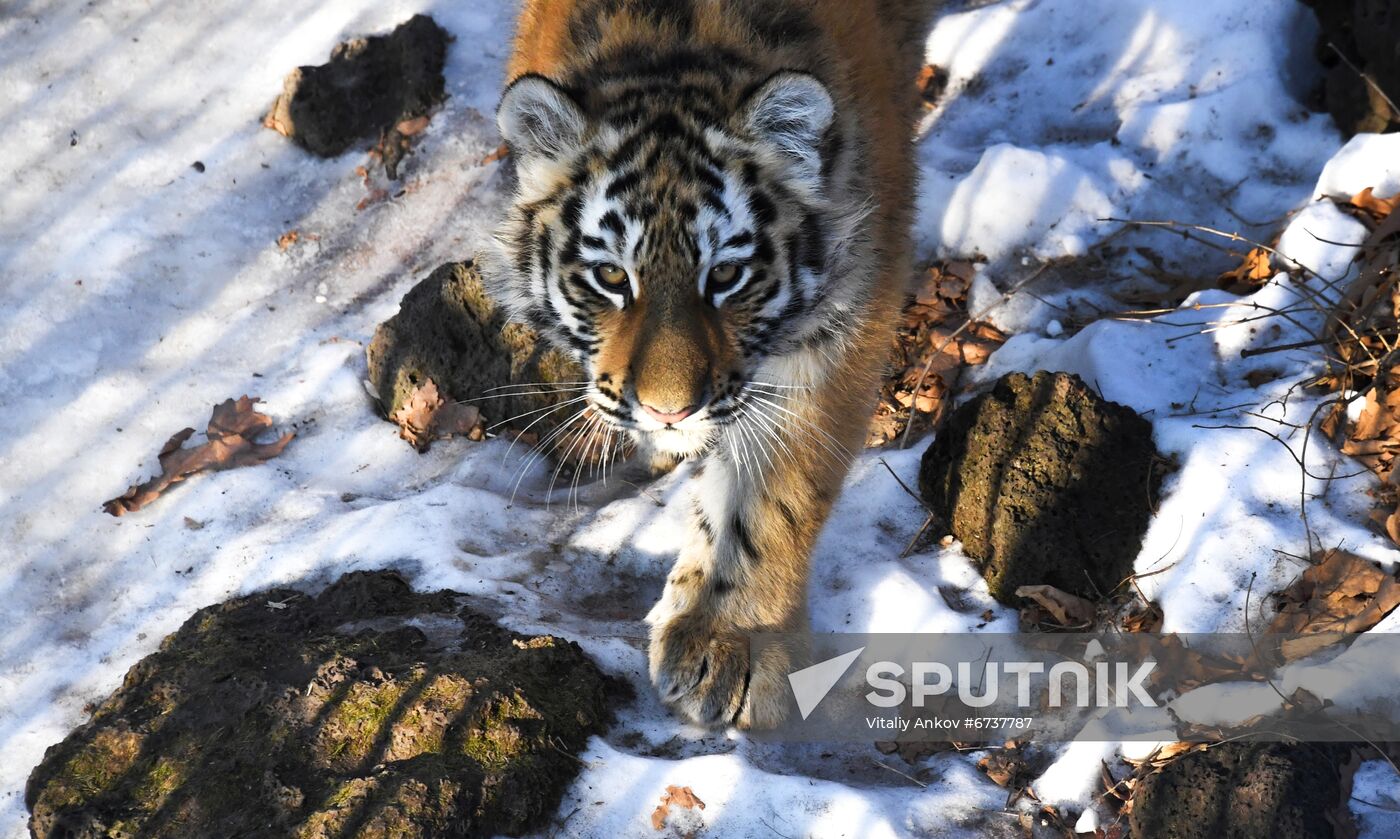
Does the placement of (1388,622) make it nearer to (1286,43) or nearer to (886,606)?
(886,606)

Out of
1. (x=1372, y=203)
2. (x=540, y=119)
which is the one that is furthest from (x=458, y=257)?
(x=1372, y=203)

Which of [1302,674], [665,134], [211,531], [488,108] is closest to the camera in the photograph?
[1302,674]

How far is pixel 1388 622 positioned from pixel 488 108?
4547mm

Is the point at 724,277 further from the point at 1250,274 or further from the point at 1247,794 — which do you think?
the point at 1250,274

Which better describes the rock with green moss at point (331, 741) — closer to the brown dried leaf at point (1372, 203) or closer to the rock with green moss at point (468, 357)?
the rock with green moss at point (468, 357)

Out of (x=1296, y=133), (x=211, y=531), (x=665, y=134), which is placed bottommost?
(x=1296, y=133)

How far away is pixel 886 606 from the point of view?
142 inches

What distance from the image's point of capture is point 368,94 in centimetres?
579

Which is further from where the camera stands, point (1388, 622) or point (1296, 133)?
point (1296, 133)

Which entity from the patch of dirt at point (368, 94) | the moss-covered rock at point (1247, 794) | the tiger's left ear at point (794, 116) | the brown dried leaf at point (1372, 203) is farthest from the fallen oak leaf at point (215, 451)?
the brown dried leaf at point (1372, 203)

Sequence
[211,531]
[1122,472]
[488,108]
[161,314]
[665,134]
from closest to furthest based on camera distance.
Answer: [665,134] < [1122,472] < [211,531] < [161,314] < [488,108]

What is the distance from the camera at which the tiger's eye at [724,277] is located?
9.77ft

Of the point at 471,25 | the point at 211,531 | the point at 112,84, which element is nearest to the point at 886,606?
the point at 211,531

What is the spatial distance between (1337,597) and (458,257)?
149 inches
